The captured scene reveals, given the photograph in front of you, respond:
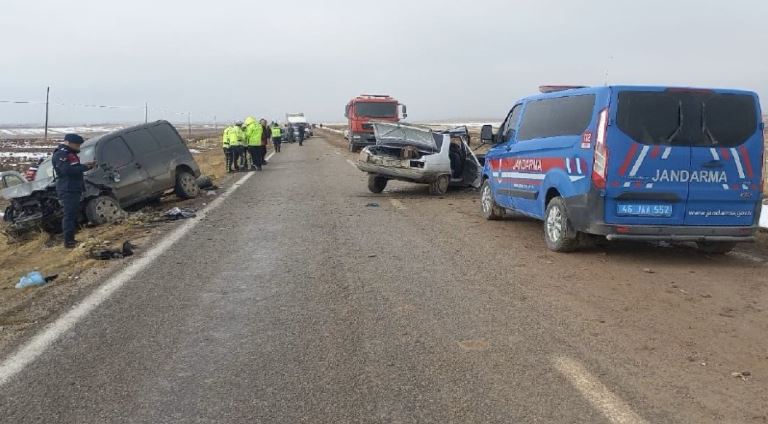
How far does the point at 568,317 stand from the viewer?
495 centimetres

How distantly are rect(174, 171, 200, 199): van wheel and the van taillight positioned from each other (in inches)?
364

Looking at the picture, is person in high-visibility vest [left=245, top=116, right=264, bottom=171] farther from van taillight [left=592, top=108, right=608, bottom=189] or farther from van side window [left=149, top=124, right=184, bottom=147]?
van taillight [left=592, top=108, right=608, bottom=189]

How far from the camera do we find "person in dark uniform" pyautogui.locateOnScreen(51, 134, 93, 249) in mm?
8633

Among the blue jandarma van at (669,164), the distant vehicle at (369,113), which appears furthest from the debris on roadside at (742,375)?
the distant vehicle at (369,113)

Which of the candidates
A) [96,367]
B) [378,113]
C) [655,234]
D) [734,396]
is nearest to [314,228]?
[655,234]

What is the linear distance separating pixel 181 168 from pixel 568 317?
10.4 m

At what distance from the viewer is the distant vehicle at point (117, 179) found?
1030 cm

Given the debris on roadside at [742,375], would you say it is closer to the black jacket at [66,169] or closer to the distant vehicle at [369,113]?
the black jacket at [66,169]

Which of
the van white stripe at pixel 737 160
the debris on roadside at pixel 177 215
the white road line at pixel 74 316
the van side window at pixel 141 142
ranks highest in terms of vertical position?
the van white stripe at pixel 737 160

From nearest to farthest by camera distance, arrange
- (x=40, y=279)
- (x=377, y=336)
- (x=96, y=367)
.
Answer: (x=96, y=367) → (x=377, y=336) → (x=40, y=279)

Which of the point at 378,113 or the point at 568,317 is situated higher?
the point at 378,113

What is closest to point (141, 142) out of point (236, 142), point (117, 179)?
point (117, 179)

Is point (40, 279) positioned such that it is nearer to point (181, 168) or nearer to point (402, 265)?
point (402, 265)

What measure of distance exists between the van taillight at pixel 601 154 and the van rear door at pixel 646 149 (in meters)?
0.04
